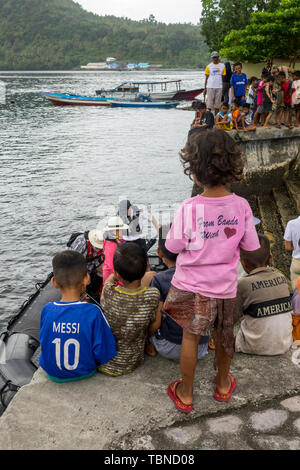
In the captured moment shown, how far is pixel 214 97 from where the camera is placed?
39.4ft

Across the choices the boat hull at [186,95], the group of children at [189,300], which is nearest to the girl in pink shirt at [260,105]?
the group of children at [189,300]

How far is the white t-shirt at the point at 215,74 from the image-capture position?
11734mm

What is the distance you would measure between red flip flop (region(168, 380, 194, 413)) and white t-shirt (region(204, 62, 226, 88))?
35.8ft

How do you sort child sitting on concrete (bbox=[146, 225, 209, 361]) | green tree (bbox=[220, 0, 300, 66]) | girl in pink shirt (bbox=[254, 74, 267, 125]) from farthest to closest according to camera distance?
green tree (bbox=[220, 0, 300, 66])
girl in pink shirt (bbox=[254, 74, 267, 125])
child sitting on concrete (bbox=[146, 225, 209, 361])

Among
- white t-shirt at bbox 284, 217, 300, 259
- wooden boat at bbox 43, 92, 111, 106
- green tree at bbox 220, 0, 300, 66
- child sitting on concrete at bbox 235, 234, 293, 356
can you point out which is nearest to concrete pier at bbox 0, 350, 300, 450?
child sitting on concrete at bbox 235, 234, 293, 356

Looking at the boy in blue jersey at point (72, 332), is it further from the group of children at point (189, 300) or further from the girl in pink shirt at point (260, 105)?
the girl in pink shirt at point (260, 105)

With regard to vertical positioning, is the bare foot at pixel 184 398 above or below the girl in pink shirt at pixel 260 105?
below

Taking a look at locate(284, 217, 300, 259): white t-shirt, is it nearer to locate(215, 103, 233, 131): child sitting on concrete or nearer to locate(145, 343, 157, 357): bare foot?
locate(145, 343, 157, 357): bare foot

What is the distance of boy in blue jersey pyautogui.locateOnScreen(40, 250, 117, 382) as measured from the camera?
8.74ft

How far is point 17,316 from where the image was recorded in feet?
17.6

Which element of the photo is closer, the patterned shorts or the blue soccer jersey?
the patterned shorts

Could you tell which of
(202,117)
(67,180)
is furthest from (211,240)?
(67,180)

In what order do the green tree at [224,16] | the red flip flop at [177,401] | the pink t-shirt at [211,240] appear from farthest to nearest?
1. the green tree at [224,16]
2. the red flip flop at [177,401]
3. the pink t-shirt at [211,240]
